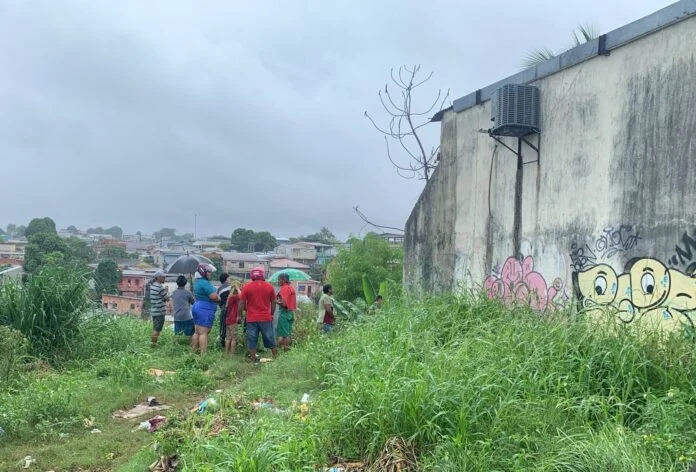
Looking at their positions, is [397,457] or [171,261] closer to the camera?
[397,457]

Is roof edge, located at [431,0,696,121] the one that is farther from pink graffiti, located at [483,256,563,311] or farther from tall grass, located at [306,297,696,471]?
tall grass, located at [306,297,696,471]

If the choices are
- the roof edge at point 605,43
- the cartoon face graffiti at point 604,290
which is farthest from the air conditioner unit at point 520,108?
the cartoon face graffiti at point 604,290

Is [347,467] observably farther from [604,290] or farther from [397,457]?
[604,290]

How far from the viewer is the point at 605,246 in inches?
259

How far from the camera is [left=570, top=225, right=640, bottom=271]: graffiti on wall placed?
624 centimetres

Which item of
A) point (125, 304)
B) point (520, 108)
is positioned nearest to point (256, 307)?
point (520, 108)

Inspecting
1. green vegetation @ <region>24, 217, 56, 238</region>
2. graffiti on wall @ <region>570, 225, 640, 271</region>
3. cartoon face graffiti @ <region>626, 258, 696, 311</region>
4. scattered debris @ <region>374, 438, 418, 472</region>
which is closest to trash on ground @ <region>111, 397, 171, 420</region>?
scattered debris @ <region>374, 438, 418, 472</region>

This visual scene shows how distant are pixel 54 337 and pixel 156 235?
123 m

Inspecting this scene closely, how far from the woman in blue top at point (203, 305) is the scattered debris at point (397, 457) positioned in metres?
5.82

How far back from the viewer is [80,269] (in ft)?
32.0

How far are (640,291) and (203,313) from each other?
629 cm

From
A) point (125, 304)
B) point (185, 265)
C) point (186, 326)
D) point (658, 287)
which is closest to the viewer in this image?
point (658, 287)

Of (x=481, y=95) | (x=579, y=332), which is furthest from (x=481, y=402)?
(x=481, y=95)

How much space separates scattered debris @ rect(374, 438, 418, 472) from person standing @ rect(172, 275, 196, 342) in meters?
6.75
